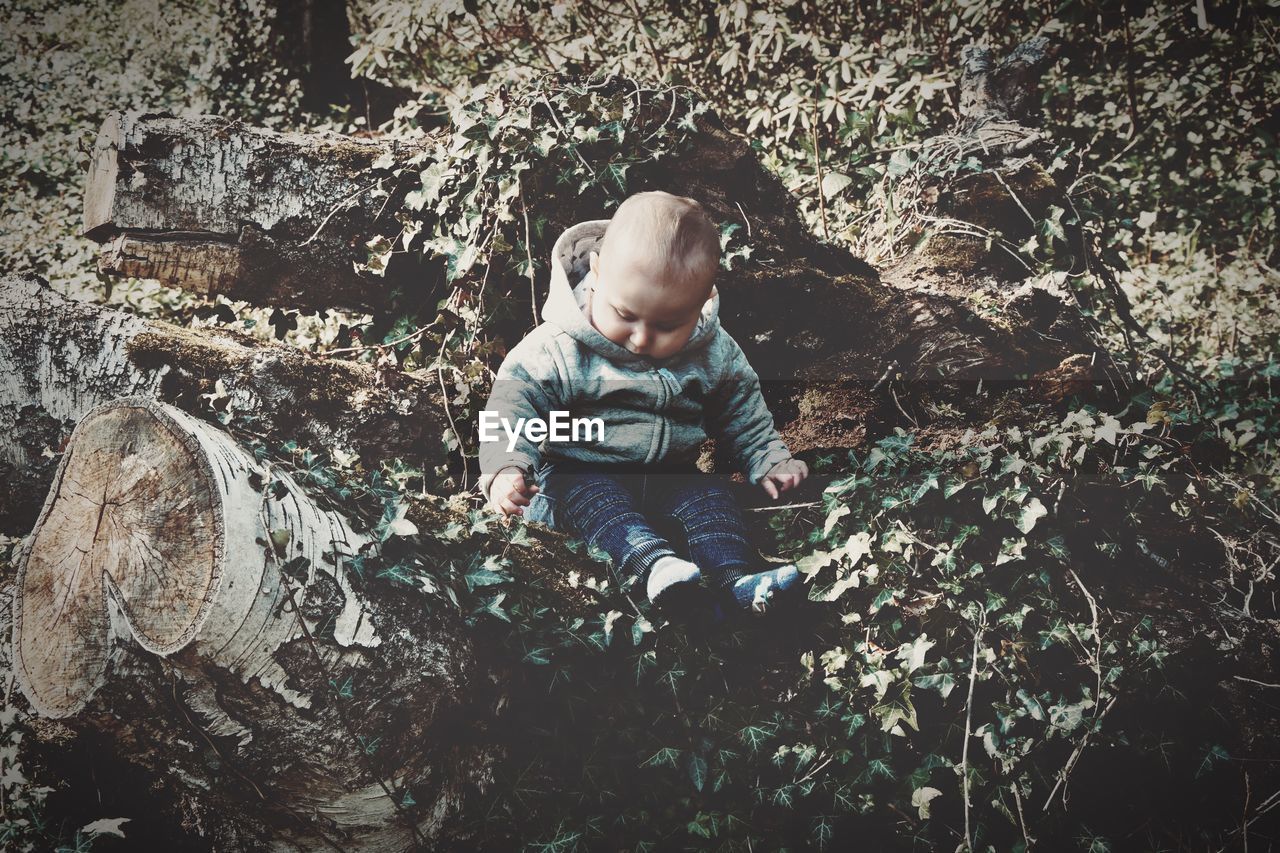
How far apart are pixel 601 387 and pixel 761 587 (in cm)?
66

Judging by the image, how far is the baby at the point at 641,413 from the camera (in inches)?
73.7

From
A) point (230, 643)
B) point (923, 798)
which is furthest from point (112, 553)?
point (923, 798)

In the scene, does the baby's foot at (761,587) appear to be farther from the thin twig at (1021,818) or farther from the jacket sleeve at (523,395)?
the thin twig at (1021,818)

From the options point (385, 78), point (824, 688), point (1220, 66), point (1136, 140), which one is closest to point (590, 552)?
point (824, 688)

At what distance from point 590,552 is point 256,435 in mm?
876

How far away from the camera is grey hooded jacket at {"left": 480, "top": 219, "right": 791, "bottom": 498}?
1.98m

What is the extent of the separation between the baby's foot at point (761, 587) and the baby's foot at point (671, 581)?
5.7 inches

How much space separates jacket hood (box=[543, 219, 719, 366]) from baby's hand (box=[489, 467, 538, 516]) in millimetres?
379

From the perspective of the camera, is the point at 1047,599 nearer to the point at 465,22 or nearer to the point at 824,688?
the point at 824,688

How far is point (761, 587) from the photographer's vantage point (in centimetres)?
201

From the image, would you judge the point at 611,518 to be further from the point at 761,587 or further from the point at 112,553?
the point at 112,553

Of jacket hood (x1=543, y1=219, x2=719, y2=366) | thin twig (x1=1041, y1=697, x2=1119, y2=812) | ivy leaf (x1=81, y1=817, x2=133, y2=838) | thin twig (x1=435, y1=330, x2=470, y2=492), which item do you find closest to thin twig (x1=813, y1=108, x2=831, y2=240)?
jacket hood (x1=543, y1=219, x2=719, y2=366)

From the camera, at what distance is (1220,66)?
9.03 feet

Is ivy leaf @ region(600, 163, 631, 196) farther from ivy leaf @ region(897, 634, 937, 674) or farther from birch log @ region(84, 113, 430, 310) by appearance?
ivy leaf @ region(897, 634, 937, 674)
